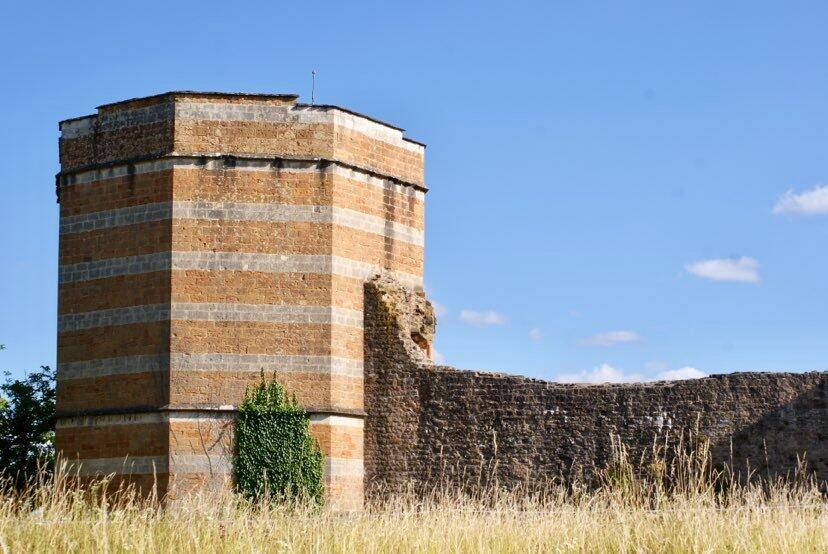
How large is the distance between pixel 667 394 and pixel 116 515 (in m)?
10.5

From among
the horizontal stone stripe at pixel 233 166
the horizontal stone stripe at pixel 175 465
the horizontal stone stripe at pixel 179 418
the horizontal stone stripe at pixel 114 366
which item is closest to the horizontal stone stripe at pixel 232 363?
the horizontal stone stripe at pixel 114 366

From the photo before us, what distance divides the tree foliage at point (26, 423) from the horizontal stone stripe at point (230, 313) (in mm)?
6390

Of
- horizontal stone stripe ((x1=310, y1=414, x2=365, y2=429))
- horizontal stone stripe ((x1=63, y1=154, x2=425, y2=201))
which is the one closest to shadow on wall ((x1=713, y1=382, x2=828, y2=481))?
horizontal stone stripe ((x1=310, y1=414, x2=365, y2=429))

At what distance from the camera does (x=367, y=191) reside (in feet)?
73.0

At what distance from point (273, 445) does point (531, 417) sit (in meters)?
4.20

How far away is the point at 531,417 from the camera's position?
2058cm

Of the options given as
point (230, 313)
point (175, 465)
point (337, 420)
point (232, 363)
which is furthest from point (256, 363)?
point (175, 465)

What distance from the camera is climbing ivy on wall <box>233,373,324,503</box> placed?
808 inches

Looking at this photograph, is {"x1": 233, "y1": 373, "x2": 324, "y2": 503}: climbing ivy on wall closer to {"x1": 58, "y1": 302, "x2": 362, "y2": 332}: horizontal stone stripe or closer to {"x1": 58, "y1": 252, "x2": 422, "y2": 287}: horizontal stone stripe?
{"x1": 58, "y1": 302, "x2": 362, "y2": 332}: horizontal stone stripe

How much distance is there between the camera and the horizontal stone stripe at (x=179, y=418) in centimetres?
2062

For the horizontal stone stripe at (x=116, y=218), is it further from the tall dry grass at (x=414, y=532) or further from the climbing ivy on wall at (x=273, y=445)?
the tall dry grass at (x=414, y=532)

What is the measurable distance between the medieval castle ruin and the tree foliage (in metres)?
5.41

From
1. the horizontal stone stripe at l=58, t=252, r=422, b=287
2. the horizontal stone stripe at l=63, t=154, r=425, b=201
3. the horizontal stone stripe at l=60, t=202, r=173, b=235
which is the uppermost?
the horizontal stone stripe at l=63, t=154, r=425, b=201

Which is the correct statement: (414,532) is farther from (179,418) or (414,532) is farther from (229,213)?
(229,213)
